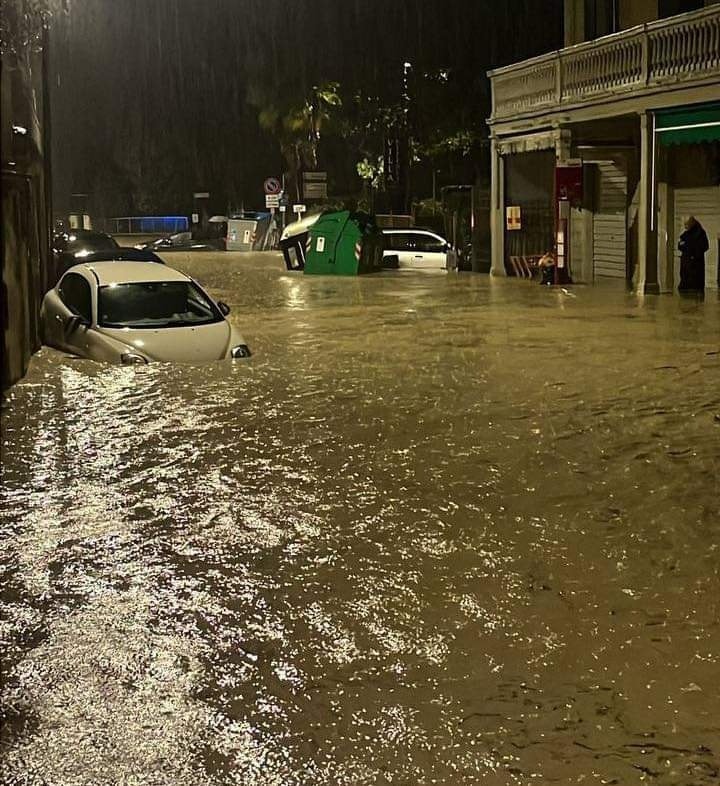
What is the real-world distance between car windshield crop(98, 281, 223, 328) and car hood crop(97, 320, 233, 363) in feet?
0.63

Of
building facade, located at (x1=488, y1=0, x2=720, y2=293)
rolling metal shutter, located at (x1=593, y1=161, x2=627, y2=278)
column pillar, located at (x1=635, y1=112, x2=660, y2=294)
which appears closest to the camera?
building facade, located at (x1=488, y1=0, x2=720, y2=293)

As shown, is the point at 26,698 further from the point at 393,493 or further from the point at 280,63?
the point at 280,63

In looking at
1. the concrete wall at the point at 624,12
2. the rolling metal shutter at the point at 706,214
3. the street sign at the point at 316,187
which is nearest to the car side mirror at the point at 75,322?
the rolling metal shutter at the point at 706,214

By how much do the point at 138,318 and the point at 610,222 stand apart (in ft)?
57.1

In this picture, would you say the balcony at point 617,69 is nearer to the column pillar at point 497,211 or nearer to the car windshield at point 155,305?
the column pillar at point 497,211

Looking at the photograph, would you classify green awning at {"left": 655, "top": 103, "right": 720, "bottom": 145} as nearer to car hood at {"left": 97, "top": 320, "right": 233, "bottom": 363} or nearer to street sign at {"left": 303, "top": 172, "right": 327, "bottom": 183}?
car hood at {"left": 97, "top": 320, "right": 233, "bottom": 363}

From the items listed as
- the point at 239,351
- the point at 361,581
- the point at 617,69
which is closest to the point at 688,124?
the point at 617,69

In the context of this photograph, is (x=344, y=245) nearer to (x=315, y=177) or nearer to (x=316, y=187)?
(x=316, y=187)

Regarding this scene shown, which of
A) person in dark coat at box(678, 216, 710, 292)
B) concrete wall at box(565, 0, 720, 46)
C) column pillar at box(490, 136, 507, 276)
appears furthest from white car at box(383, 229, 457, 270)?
person in dark coat at box(678, 216, 710, 292)

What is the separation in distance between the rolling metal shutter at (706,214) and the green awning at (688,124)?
1.63 metres

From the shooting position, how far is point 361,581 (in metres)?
6.81

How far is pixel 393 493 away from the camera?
8844 millimetres

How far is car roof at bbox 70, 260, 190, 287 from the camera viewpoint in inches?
632

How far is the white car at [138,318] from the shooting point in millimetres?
15172
